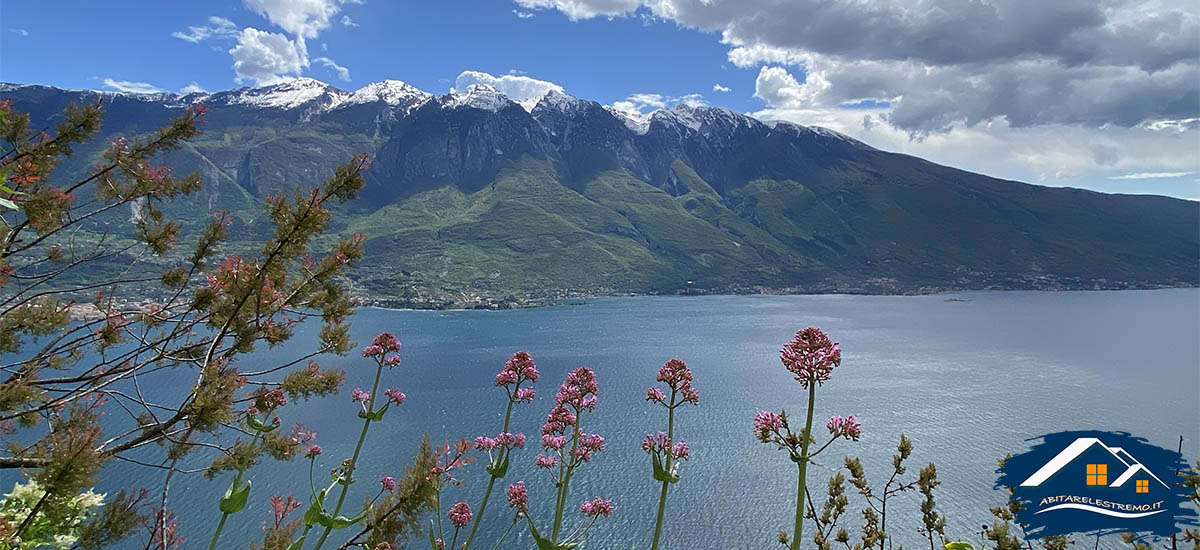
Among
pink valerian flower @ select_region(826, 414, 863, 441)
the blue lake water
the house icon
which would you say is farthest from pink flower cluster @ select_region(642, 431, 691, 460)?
the blue lake water

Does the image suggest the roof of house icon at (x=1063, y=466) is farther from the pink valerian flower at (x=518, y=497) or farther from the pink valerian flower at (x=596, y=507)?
the pink valerian flower at (x=518, y=497)

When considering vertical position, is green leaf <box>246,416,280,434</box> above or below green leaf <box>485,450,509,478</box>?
above

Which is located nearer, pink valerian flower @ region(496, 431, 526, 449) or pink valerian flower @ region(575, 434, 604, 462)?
pink valerian flower @ region(575, 434, 604, 462)

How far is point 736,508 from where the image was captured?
132 feet

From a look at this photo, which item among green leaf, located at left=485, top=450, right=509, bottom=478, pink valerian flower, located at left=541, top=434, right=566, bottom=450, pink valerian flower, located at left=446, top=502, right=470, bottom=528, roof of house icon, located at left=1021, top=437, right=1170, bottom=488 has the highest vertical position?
pink valerian flower, located at left=541, top=434, right=566, bottom=450

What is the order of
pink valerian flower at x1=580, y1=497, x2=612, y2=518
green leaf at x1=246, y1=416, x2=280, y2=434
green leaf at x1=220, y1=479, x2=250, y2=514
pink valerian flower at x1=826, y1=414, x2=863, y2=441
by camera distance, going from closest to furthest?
pink valerian flower at x1=826, y1=414, x2=863, y2=441 → green leaf at x1=220, y1=479, x2=250, y2=514 → green leaf at x1=246, y1=416, x2=280, y2=434 → pink valerian flower at x1=580, y1=497, x2=612, y2=518

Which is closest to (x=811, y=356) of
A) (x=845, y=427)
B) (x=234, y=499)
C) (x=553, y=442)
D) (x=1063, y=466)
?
(x=845, y=427)

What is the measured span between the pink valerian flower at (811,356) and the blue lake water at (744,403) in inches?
1212

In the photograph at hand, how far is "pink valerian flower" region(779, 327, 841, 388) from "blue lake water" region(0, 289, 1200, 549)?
3079 cm

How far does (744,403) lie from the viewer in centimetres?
6662

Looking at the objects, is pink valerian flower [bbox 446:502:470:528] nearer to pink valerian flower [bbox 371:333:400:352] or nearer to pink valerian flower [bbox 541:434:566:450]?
pink valerian flower [bbox 541:434:566:450]

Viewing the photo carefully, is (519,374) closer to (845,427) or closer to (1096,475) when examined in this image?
(845,427)

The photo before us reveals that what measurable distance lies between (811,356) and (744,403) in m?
66.4

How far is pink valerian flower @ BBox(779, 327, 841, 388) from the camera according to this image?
125 inches
